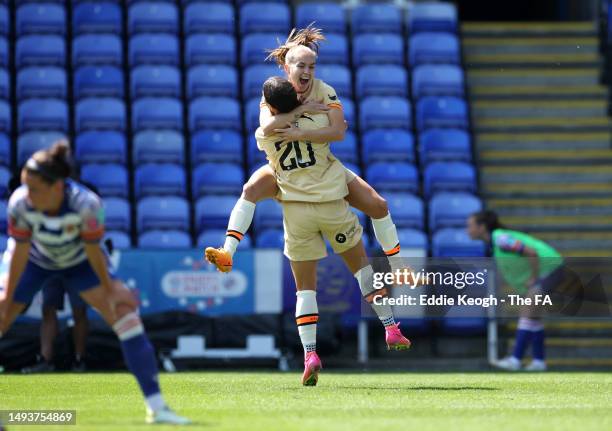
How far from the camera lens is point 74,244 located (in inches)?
237

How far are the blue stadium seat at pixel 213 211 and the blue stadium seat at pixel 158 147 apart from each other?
100 centimetres

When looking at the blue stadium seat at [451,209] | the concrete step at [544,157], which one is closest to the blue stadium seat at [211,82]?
the blue stadium seat at [451,209]

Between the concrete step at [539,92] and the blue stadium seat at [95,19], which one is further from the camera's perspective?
the concrete step at [539,92]

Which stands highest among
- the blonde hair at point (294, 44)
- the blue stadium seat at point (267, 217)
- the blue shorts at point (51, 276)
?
the blonde hair at point (294, 44)

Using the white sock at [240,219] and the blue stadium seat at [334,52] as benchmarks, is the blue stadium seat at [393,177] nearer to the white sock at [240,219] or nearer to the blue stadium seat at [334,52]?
the blue stadium seat at [334,52]

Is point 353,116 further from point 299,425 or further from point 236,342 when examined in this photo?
point 299,425

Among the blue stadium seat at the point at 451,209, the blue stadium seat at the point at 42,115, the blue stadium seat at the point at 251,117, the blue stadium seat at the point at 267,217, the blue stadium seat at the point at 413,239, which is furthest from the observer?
the blue stadium seat at the point at 251,117

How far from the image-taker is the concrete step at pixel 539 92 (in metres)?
17.5

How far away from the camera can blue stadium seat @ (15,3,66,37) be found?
16766mm

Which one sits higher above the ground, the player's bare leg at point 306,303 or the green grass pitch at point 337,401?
the player's bare leg at point 306,303

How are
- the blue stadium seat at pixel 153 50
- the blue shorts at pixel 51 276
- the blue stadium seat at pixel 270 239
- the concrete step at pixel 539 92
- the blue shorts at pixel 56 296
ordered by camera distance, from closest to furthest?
the blue shorts at pixel 51 276
the blue shorts at pixel 56 296
the blue stadium seat at pixel 270 239
the blue stadium seat at pixel 153 50
the concrete step at pixel 539 92

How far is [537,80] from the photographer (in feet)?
58.4

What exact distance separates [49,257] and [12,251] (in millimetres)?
192

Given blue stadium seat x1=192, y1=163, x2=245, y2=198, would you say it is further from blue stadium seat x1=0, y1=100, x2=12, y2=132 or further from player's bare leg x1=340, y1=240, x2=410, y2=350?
player's bare leg x1=340, y1=240, x2=410, y2=350
